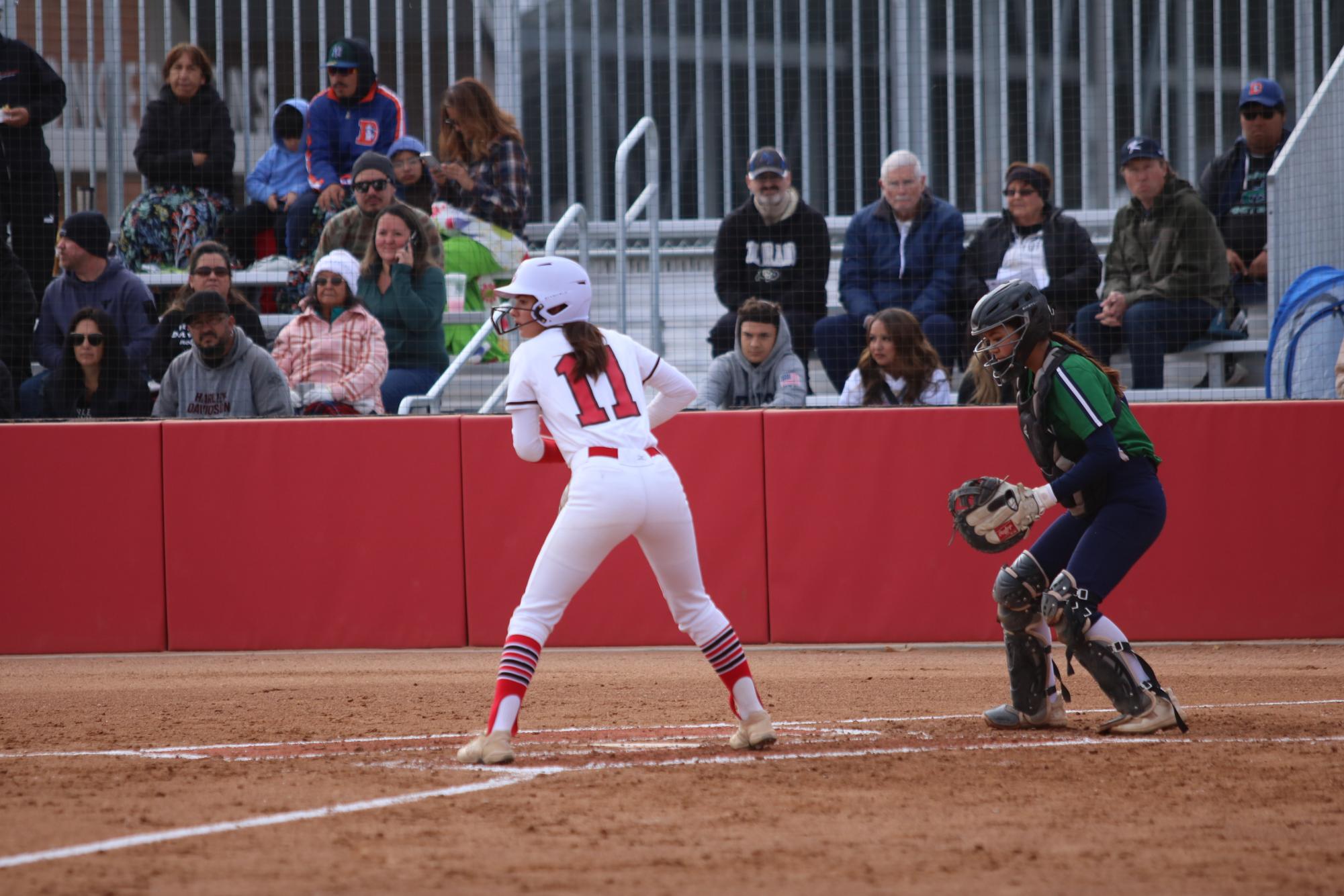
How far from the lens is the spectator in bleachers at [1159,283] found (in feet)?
33.8

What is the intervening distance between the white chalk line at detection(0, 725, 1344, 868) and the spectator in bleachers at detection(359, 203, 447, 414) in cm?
547

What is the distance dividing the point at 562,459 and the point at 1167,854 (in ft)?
9.21

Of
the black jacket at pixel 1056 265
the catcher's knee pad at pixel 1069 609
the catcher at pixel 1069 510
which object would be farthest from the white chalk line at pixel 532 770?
the black jacket at pixel 1056 265

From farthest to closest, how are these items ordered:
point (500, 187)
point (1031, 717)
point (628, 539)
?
point (500, 187)
point (628, 539)
point (1031, 717)

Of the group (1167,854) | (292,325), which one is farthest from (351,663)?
(1167,854)

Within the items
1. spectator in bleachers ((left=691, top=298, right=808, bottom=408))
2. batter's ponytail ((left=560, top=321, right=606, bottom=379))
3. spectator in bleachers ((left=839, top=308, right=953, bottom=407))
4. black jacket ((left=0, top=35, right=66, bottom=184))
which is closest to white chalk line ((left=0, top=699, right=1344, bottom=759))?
batter's ponytail ((left=560, top=321, right=606, bottom=379))

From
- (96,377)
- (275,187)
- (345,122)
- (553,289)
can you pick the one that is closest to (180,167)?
(275,187)

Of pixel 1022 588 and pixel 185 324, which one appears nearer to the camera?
pixel 1022 588

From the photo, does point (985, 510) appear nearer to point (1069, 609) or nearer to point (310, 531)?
point (1069, 609)

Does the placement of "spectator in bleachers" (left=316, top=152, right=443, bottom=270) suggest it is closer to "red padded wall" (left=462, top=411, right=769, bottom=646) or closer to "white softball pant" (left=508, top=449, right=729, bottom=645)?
"red padded wall" (left=462, top=411, right=769, bottom=646)

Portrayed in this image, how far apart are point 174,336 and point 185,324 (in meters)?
0.17

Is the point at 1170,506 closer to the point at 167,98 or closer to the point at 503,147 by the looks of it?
the point at 503,147

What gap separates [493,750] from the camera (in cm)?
559

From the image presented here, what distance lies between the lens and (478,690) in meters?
8.17
